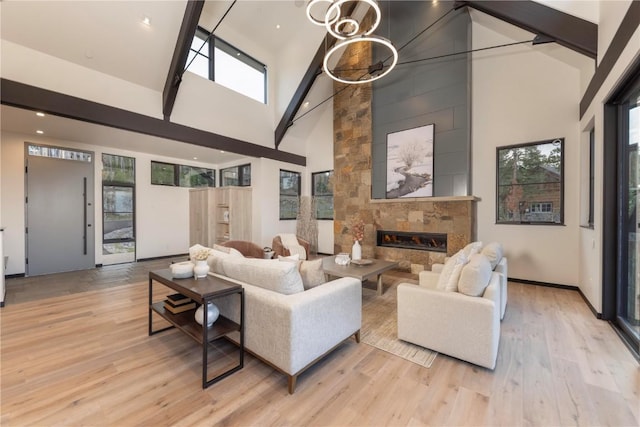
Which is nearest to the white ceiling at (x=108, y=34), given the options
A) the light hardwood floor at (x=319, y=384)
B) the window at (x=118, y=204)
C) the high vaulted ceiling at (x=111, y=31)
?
the high vaulted ceiling at (x=111, y=31)

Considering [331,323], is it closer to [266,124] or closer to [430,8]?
[266,124]

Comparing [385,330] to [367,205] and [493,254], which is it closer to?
[493,254]

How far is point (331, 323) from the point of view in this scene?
2197mm

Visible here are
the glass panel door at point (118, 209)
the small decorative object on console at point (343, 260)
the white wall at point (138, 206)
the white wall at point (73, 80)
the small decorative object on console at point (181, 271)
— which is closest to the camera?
the small decorative object on console at point (181, 271)

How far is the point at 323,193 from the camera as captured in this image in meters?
7.69

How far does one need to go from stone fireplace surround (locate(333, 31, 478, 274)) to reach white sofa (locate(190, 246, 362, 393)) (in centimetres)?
333

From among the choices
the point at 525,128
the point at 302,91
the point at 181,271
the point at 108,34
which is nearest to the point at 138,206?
the point at 108,34

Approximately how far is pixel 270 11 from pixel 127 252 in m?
6.52

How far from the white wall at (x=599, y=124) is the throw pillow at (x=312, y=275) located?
3.22m

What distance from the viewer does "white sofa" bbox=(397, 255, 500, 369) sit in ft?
6.95

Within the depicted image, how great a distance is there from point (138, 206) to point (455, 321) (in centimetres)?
732

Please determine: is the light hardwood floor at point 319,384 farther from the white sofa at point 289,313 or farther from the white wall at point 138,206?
the white wall at point 138,206

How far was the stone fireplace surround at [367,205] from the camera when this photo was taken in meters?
4.94

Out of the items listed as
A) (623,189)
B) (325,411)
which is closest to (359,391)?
(325,411)
